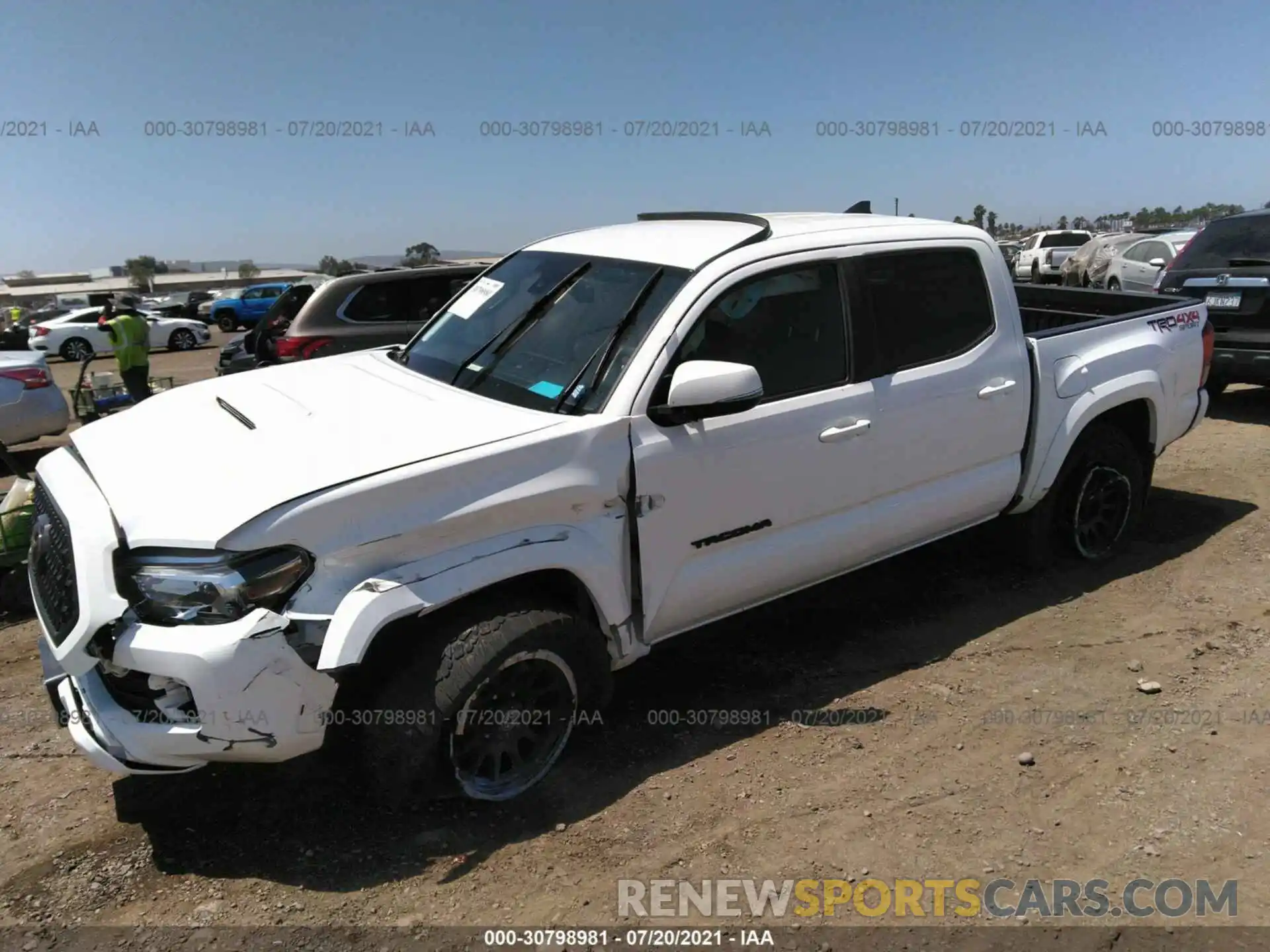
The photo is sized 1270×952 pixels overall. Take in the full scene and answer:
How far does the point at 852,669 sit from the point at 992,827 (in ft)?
3.77

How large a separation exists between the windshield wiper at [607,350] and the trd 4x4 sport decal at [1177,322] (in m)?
3.20

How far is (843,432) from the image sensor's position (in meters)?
3.84

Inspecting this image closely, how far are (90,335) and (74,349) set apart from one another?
1300mm

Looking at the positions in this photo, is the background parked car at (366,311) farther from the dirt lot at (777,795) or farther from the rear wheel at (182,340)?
the rear wheel at (182,340)

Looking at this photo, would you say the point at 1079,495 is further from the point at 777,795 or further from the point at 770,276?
the point at 777,795

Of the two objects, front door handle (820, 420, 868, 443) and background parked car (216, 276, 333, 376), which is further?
background parked car (216, 276, 333, 376)

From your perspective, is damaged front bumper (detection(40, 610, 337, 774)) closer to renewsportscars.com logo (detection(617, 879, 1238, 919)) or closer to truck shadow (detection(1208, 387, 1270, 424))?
renewsportscars.com logo (detection(617, 879, 1238, 919))

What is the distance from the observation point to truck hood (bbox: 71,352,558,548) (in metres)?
2.82

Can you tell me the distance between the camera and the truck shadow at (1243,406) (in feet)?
28.9

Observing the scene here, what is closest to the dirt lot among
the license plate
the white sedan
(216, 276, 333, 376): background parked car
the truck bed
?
the truck bed

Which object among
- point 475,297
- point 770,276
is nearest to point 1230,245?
point 770,276

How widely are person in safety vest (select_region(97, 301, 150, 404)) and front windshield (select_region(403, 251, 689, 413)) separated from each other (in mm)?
8095

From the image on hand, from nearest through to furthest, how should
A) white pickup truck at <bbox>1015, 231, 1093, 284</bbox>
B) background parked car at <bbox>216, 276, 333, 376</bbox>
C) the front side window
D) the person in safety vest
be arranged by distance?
the front side window < the person in safety vest < background parked car at <bbox>216, 276, 333, 376</bbox> < white pickup truck at <bbox>1015, 231, 1093, 284</bbox>

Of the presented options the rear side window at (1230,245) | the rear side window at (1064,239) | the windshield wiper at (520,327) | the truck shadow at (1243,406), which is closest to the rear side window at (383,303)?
the windshield wiper at (520,327)
